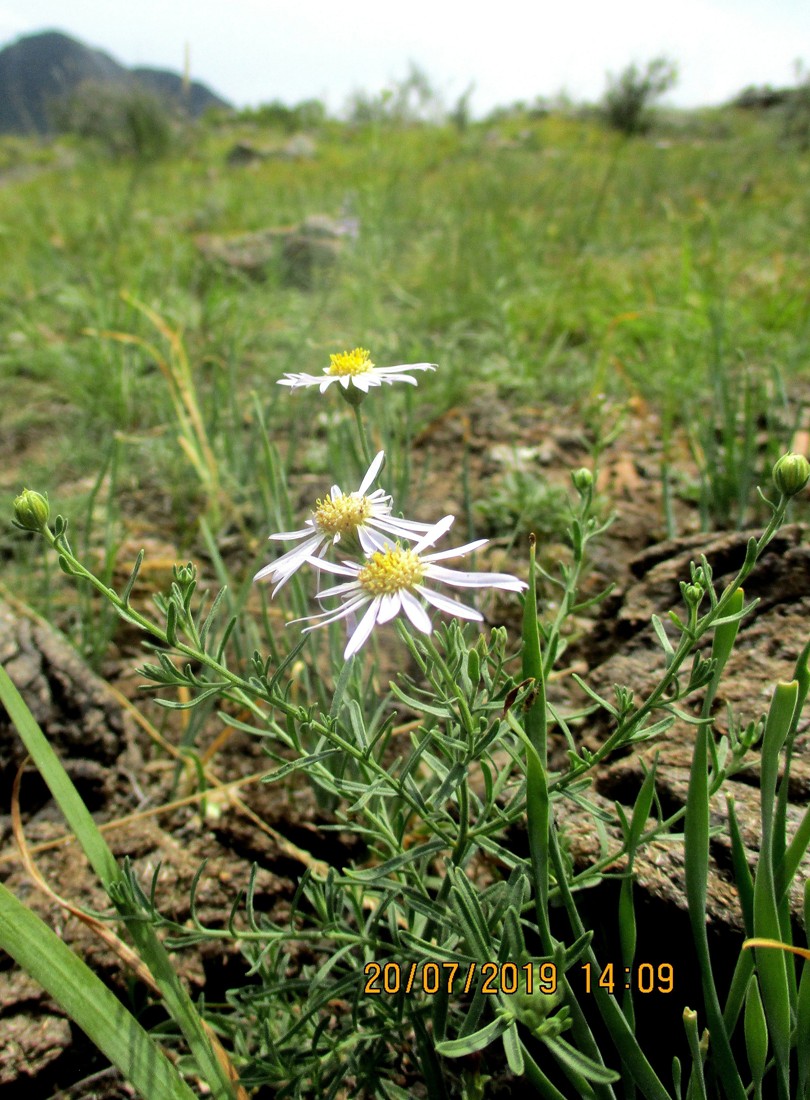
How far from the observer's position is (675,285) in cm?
287

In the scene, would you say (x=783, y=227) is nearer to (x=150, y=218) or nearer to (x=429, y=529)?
(x=150, y=218)

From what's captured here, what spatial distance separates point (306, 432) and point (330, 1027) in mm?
1777

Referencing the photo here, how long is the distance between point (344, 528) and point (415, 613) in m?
0.14

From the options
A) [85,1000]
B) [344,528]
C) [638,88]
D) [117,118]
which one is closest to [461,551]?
[344,528]

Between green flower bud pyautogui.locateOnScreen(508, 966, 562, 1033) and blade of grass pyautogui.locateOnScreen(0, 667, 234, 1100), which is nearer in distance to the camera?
green flower bud pyautogui.locateOnScreen(508, 966, 562, 1033)

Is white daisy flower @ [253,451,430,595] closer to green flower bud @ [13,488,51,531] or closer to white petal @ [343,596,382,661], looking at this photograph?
white petal @ [343,596,382,661]

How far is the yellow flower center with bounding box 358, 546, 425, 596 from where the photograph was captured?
71 centimetres

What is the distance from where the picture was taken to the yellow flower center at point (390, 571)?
0.71 m

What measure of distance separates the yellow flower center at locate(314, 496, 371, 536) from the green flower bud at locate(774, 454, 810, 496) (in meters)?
0.38

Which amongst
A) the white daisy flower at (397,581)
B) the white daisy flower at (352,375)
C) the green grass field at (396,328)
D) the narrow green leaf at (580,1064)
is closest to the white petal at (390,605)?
the white daisy flower at (397,581)

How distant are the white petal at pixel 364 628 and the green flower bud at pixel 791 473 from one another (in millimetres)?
364

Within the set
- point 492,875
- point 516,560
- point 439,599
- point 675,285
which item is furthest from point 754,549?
point 675,285

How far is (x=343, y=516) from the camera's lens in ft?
2.49

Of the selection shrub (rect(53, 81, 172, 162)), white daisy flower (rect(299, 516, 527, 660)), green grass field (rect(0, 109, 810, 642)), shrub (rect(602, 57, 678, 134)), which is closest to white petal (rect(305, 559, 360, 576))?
white daisy flower (rect(299, 516, 527, 660))
